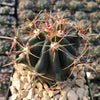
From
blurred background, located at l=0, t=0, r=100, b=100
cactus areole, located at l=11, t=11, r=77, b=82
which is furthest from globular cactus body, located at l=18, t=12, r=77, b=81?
blurred background, located at l=0, t=0, r=100, b=100

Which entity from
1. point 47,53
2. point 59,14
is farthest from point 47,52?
point 59,14

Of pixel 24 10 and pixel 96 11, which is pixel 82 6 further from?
pixel 24 10

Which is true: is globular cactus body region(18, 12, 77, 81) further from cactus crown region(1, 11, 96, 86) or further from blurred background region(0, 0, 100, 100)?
blurred background region(0, 0, 100, 100)

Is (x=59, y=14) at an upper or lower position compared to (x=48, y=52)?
upper

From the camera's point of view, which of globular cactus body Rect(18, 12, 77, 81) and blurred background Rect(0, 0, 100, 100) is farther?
blurred background Rect(0, 0, 100, 100)

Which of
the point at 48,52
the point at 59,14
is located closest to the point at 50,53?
the point at 48,52

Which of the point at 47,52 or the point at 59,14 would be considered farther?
the point at 59,14

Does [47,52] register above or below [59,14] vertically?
below

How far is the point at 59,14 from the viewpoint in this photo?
183cm

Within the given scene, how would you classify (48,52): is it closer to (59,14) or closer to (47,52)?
(47,52)

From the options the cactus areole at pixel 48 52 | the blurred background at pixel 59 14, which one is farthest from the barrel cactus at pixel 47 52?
the blurred background at pixel 59 14

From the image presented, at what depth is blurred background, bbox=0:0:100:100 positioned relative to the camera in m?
1.55

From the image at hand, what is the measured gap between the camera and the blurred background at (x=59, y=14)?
61.1 inches

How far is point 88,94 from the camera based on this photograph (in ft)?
3.16
